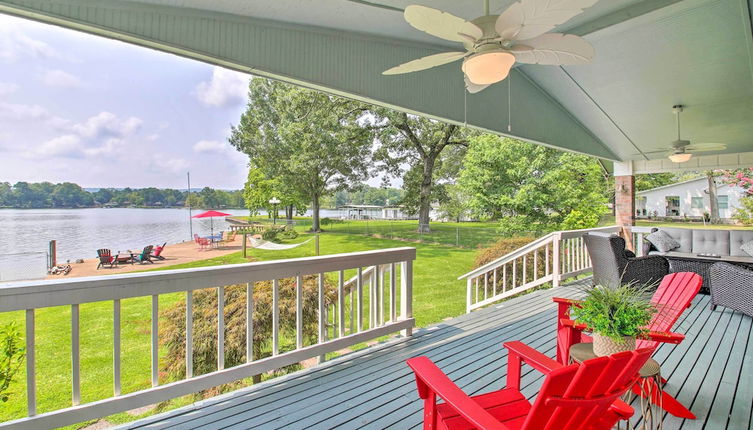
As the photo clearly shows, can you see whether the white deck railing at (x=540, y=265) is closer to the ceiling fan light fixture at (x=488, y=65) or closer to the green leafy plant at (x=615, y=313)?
the green leafy plant at (x=615, y=313)

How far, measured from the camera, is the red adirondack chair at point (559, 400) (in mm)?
1167

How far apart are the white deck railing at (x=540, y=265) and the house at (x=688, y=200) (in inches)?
350

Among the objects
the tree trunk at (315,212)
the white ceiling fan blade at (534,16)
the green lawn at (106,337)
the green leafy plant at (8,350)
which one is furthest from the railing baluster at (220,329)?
the tree trunk at (315,212)

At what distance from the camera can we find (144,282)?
192 cm

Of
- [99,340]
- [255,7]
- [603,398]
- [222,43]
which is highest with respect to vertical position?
[255,7]

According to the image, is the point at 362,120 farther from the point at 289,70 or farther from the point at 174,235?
the point at 289,70

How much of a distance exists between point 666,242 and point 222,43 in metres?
7.20

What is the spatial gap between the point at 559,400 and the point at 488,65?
1634mm

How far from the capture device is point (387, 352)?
2.95 metres

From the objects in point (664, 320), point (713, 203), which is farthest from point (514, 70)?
point (713, 203)

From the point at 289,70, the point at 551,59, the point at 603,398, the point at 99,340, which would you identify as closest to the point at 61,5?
the point at 289,70

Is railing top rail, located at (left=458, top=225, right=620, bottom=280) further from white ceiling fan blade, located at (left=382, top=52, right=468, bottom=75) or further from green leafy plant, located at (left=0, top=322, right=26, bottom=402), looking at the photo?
green leafy plant, located at (left=0, top=322, right=26, bottom=402)

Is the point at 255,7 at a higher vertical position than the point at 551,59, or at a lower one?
higher

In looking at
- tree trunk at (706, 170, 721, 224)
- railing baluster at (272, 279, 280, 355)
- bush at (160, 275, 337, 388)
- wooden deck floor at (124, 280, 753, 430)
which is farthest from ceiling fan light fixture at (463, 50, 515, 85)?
tree trunk at (706, 170, 721, 224)
